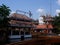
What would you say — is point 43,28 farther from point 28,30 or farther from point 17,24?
point 17,24

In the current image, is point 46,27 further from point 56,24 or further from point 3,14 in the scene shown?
point 3,14

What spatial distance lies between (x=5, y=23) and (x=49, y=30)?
29.9 m

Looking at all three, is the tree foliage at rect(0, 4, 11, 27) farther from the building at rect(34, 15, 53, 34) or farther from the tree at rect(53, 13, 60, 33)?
the tree at rect(53, 13, 60, 33)

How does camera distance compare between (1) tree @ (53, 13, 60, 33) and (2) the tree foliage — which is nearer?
(2) the tree foliage

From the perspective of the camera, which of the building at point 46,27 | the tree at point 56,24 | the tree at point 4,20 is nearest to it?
the tree at point 4,20

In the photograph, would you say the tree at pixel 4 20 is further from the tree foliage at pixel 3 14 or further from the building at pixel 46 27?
the building at pixel 46 27

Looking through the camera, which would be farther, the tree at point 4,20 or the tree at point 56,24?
the tree at point 56,24

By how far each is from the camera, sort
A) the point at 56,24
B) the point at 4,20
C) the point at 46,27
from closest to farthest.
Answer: the point at 4,20 → the point at 56,24 → the point at 46,27

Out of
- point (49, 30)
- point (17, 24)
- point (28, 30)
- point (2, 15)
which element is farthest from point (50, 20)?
point (2, 15)

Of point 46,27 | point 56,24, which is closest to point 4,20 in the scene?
point 56,24

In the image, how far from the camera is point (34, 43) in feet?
11.7

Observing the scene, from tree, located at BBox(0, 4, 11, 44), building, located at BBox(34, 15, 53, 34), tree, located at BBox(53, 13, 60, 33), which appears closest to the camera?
tree, located at BBox(0, 4, 11, 44)

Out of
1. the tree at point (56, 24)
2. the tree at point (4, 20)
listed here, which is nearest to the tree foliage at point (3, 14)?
the tree at point (4, 20)

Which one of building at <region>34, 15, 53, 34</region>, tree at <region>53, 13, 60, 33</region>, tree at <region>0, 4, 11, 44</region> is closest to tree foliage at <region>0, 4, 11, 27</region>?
tree at <region>0, 4, 11, 44</region>
